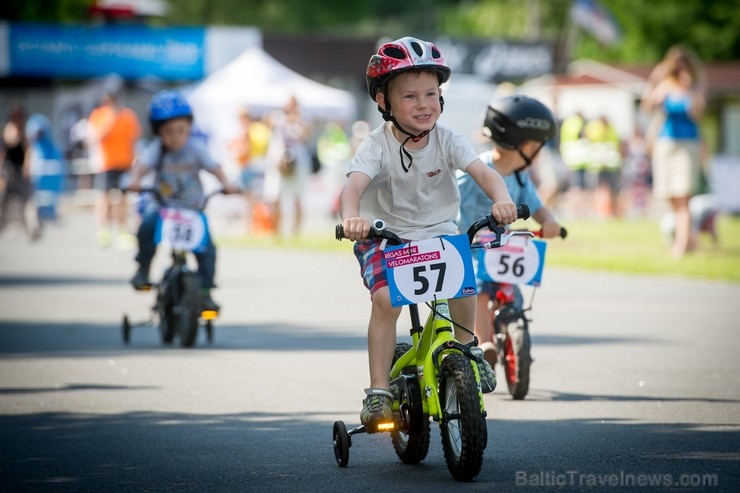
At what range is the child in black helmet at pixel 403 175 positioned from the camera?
6656 millimetres

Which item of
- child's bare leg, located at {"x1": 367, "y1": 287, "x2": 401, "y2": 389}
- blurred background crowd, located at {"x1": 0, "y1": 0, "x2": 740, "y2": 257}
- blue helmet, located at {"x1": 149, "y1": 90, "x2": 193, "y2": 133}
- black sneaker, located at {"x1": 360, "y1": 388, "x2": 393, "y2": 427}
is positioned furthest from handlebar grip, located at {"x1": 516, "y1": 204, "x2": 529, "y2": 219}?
blurred background crowd, located at {"x1": 0, "y1": 0, "x2": 740, "y2": 257}

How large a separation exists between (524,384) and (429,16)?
9893cm

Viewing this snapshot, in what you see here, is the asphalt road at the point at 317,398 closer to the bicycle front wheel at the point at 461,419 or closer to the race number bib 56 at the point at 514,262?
the bicycle front wheel at the point at 461,419

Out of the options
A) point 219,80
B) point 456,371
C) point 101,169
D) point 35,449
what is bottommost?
Result: point 35,449

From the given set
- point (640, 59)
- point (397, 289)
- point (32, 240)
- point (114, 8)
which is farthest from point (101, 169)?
point (640, 59)

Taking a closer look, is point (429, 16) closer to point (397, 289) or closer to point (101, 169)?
point (101, 169)

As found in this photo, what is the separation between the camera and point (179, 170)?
12.0m

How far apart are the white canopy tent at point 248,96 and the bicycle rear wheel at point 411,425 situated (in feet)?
87.0

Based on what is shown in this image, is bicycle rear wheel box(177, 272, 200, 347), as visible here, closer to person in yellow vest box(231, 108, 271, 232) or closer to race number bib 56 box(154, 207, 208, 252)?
race number bib 56 box(154, 207, 208, 252)

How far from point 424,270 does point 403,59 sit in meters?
0.95

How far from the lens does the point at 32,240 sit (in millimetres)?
26266

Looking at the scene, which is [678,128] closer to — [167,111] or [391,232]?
[167,111]

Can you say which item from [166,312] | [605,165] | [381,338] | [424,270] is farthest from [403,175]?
[605,165]

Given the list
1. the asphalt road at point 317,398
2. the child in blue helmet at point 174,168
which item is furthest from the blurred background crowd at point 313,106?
the child in blue helmet at point 174,168
